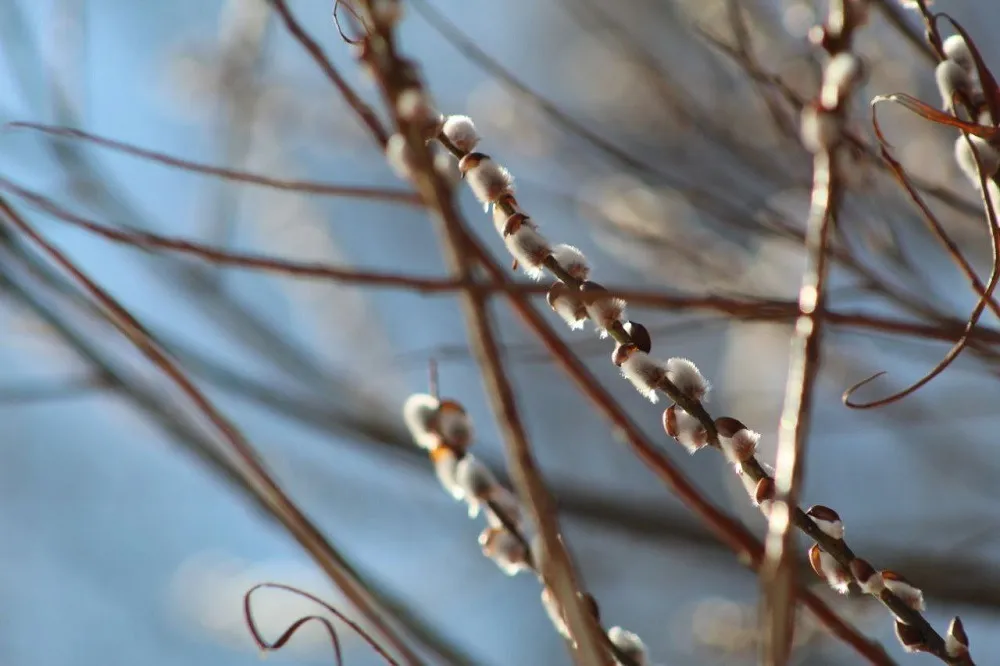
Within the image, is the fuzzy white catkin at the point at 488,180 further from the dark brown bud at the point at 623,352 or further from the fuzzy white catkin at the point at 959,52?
the fuzzy white catkin at the point at 959,52

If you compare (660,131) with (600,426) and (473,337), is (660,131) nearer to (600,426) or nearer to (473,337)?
(600,426)

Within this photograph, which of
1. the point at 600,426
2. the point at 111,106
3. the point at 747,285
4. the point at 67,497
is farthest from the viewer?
the point at 67,497

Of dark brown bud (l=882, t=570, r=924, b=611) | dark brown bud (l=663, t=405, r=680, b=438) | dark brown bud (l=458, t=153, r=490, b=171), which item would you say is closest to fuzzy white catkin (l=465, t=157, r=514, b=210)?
dark brown bud (l=458, t=153, r=490, b=171)

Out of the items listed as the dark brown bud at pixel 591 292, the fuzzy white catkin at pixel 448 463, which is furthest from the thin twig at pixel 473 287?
the fuzzy white catkin at pixel 448 463

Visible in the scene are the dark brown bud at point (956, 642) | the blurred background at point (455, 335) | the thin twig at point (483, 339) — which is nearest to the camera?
the thin twig at point (483, 339)

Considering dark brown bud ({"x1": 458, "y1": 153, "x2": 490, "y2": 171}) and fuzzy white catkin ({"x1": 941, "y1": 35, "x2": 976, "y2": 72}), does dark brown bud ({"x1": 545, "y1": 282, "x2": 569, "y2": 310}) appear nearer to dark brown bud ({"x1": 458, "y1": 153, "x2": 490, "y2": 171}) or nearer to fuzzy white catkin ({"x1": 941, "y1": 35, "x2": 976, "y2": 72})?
dark brown bud ({"x1": 458, "y1": 153, "x2": 490, "y2": 171})

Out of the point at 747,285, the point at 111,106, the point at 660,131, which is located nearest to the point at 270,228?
the point at 111,106

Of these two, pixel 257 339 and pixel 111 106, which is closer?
pixel 257 339
